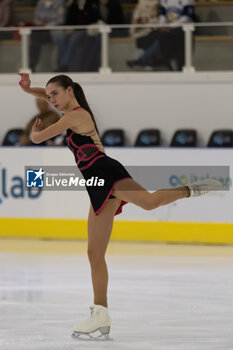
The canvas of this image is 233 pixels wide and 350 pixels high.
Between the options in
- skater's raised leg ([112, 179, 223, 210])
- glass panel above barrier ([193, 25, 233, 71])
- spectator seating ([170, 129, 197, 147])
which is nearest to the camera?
skater's raised leg ([112, 179, 223, 210])

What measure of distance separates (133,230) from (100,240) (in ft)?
22.5

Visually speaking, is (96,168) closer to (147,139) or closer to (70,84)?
(70,84)

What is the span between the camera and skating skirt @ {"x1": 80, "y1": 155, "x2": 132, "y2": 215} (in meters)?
6.12

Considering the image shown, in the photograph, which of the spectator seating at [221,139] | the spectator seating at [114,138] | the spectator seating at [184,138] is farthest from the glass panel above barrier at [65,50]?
the spectator seating at [221,139]

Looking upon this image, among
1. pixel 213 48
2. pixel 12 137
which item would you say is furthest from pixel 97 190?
pixel 12 137

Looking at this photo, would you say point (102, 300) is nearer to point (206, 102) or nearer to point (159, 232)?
point (159, 232)

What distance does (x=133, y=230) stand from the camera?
1297 centimetres

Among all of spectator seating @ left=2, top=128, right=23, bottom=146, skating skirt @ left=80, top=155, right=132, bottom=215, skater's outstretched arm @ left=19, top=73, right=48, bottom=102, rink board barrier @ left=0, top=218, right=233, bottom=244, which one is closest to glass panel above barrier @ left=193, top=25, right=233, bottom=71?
rink board barrier @ left=0, top=218, right=233, bottom=244

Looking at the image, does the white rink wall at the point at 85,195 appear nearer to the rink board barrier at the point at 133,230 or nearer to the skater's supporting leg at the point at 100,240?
the rink board barrier at the point at 133,230

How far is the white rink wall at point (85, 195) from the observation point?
12.7 m

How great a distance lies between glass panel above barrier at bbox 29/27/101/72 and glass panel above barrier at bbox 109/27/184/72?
311 mm

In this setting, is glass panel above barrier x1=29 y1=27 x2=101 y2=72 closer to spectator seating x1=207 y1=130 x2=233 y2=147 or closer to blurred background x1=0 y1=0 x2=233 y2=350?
blurred background x1=0 y1=0 x2=233 y2=350

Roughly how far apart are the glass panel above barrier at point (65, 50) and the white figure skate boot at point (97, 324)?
8804mm

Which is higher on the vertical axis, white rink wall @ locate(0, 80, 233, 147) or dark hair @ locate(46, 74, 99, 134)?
dark hair @ locate(46, 74, 99, 134)
